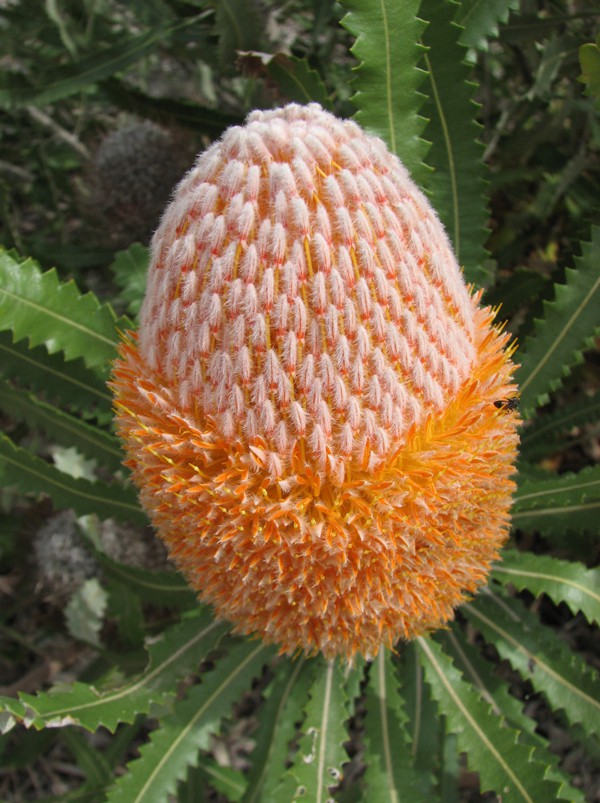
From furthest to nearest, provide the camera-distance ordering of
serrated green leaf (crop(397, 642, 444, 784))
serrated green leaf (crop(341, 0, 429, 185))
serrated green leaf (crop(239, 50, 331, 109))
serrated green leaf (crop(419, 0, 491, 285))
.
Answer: serrated green leaf (crop(397, 642, 444, 784)), serrated green leaf (crop(239, 50, 331, 109)), serrated green leaf (crop(419, 0, 491, 285)), serrated green leaf (crop(341, 0, 429, 185))

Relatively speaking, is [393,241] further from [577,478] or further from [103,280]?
[103,280]

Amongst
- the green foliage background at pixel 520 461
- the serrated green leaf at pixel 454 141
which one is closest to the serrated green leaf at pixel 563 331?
the green foliage background at pixel 520 461

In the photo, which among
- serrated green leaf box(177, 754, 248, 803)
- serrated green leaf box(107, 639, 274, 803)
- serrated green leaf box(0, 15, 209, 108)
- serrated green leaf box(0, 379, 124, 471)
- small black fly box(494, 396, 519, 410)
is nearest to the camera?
small black fly box(494, 396, 519, 410)

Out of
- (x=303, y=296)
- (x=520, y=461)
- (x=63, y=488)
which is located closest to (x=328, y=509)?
(x=303, y=296)

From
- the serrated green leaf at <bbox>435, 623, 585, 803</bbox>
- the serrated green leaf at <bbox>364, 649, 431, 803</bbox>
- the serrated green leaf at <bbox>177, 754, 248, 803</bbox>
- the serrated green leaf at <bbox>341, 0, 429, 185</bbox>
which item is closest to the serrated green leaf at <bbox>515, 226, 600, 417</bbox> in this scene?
the serrated green leaf at <bbox>341, 0, 429, 185</bbox>

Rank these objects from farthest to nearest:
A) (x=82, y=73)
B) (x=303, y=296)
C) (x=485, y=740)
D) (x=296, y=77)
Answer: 1. (x=82, y=73)
2. (x=296, y=77)
3. (x=485, y=740)
4. (x=303, y=296)

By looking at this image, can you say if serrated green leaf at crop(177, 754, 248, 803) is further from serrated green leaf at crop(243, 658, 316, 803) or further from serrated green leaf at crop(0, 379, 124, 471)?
serrated green leaf at crop(0, 379, 124, 471)

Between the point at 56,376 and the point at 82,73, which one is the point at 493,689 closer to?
the point at 56,376
